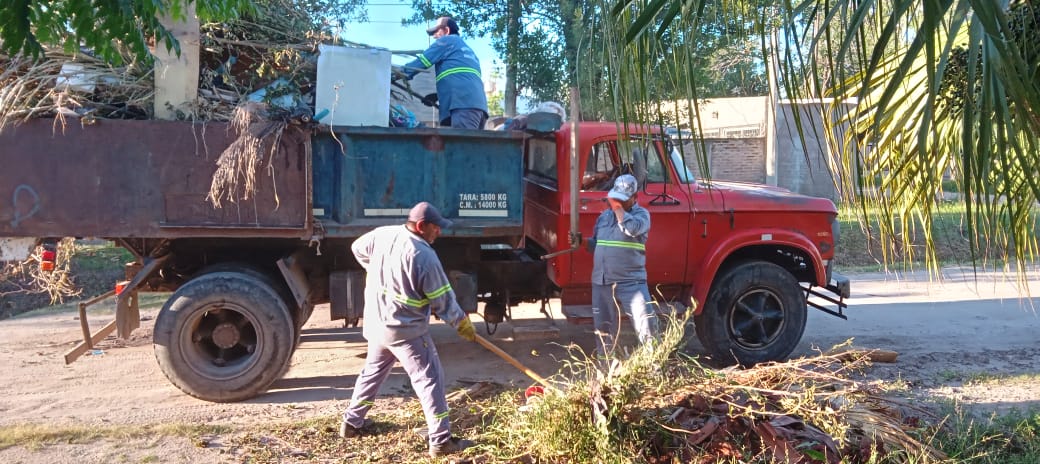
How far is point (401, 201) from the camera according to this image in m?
5.95

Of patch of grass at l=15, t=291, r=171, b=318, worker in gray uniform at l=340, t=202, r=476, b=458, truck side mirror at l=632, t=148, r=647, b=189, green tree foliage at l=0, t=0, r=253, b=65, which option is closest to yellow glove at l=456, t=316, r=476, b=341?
worker in gray uniform at l=340, t=202, r=476, b=458

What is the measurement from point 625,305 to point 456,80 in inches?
101

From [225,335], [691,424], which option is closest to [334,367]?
[225,335]

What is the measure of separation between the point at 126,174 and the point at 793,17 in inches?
189

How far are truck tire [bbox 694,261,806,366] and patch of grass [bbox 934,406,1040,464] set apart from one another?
175 centimetres

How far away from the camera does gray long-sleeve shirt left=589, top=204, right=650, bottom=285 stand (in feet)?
19.3

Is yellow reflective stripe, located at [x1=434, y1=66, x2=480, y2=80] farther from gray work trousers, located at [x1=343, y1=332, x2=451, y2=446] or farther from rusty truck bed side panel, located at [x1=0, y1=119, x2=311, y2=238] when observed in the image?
gray work trousers, located at [x1=343, y1=332, x2=451, y2=446]

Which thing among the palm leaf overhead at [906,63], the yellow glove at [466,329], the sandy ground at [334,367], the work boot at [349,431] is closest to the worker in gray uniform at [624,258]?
the sandy ground at [334,367]

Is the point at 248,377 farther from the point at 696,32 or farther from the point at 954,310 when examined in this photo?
the point at 954,310

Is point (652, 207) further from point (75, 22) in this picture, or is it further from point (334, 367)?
point (75, 22)

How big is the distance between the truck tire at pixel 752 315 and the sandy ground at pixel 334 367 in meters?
0.69

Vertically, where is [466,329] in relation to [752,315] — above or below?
above

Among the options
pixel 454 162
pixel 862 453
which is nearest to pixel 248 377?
pixel 454 162

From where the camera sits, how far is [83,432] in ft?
16.2
